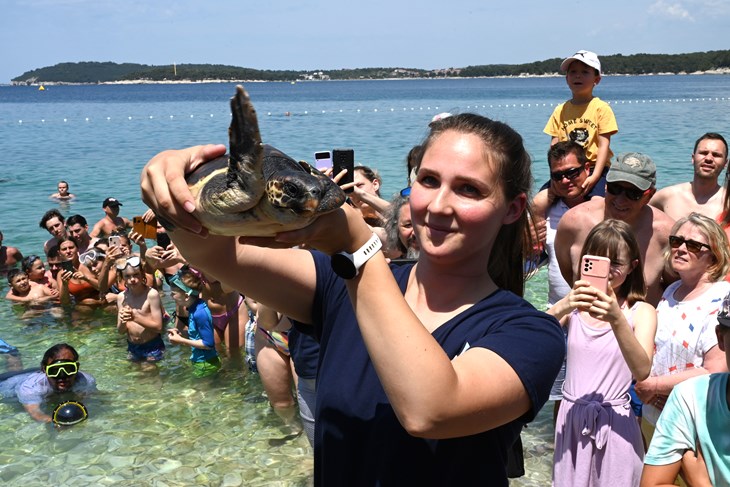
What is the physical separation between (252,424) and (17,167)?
2581 centimetres

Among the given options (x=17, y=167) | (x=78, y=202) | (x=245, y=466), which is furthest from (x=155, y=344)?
(x=17, y=167)

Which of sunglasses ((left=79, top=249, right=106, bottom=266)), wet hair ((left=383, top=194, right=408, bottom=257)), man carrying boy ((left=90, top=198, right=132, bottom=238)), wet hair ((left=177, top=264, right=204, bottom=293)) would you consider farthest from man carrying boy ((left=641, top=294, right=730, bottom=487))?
man carrying boy ((left=90, top=198, right=132, bottom=238))

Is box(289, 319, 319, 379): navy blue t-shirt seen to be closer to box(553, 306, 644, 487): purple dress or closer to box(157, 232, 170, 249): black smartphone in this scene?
box(553, 306, 644, 487): purple dress

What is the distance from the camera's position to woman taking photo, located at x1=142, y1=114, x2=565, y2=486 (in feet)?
4.60

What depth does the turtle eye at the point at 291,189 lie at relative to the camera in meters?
1.67

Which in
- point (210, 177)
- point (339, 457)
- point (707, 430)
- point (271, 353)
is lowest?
point (271, 353)

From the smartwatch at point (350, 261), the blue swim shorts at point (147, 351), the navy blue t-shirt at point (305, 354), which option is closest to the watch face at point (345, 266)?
the smartwatch at point (350, 261)

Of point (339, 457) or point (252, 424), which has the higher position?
point (339, 457)

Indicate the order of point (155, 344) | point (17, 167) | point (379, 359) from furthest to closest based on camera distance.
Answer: point (17, 167), point (155, 344), point (379, 359)

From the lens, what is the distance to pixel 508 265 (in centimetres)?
183

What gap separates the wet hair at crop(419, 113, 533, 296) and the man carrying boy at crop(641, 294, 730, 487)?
106cm

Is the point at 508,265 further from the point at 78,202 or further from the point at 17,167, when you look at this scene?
the point at 17,167

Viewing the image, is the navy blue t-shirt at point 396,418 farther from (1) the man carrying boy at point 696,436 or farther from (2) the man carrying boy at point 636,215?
(2) the man carrying boy at point 636,215

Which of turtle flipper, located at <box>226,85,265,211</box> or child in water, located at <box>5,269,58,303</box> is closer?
turtle flipper, located at <box>226,85,265,211</box>
